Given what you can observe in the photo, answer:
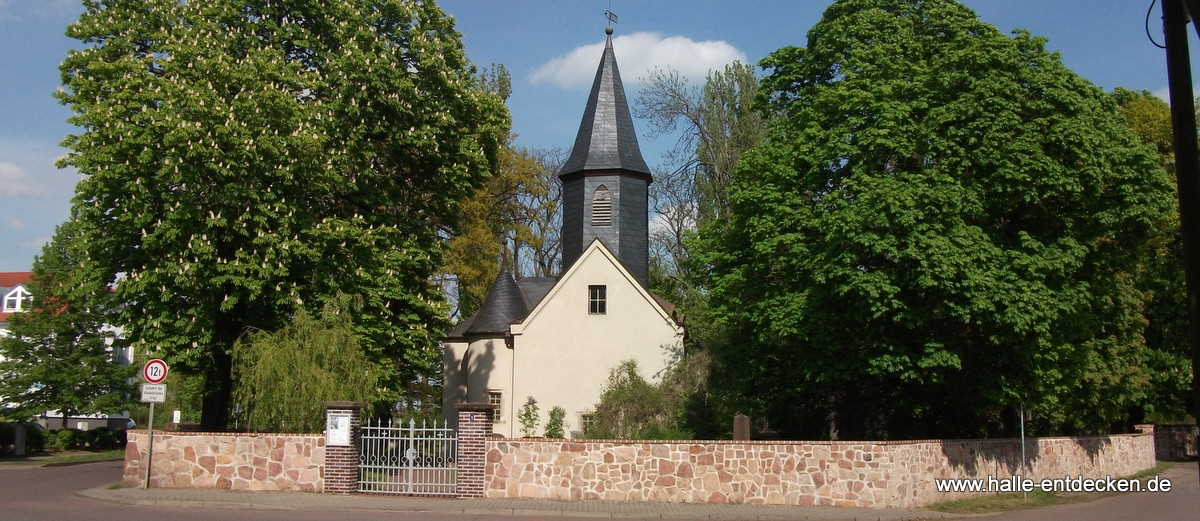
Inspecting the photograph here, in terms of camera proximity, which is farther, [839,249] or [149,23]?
[149,23]

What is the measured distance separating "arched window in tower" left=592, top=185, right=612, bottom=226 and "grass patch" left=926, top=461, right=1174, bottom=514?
17909 millimetres

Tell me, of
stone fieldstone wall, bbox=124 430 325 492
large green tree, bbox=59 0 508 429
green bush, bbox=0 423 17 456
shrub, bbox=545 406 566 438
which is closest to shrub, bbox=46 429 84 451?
green bush, bbox=0 423 17 456

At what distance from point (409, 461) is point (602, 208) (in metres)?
18.0

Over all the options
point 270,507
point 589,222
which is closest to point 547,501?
point 270,507

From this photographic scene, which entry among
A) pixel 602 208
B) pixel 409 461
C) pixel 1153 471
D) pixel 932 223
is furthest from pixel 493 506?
pixel 1153 471

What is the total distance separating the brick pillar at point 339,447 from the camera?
55.9 feet

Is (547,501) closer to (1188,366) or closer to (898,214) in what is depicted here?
(898,214)

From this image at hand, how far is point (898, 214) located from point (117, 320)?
17831mm

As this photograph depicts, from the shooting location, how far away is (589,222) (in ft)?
110

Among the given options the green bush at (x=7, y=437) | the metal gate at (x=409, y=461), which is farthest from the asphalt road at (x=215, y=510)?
the green bush at (x=7, y=437)

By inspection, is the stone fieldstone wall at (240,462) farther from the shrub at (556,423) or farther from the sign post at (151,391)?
the shrub at (556,423)

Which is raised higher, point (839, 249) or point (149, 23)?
point (149, 23)

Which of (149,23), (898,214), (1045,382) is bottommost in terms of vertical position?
(1045,382)

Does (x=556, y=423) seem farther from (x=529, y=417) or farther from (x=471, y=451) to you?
(x=471, y=451)
